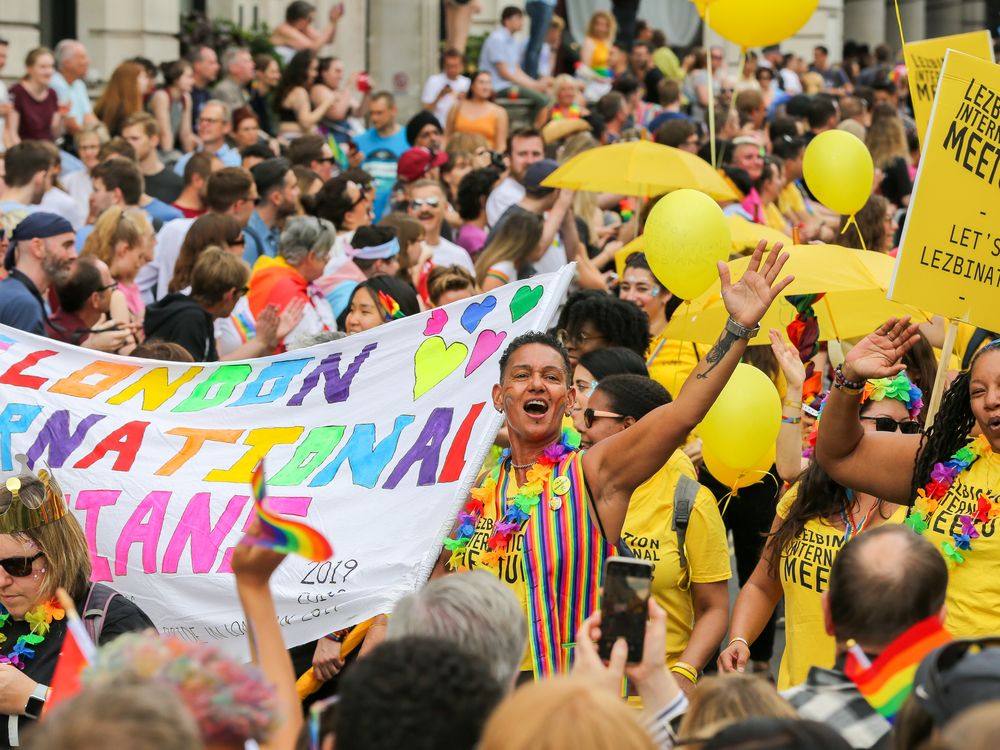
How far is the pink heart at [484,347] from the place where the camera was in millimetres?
5420

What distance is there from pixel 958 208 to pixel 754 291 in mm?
963

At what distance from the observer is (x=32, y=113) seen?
1245 cm

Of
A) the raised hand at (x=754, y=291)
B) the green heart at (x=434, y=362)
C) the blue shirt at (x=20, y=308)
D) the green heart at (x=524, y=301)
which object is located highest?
the raised hand at (x=754, y=291)

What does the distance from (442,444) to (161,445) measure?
106 cm

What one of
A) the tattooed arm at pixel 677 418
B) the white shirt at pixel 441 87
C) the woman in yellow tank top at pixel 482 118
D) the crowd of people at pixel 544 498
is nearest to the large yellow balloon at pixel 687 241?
the crowd of people at pixel 544 498

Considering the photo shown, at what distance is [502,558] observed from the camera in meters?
4.51

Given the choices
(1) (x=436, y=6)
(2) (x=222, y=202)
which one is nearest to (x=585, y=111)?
(1) (x=436, y=6)

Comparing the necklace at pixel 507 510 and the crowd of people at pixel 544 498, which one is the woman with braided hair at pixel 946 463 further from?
the necklace at pixel 507 510

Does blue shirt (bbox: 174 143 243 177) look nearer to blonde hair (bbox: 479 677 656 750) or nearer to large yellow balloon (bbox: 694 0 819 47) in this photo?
large yellow balloon (bbox: 694 0 819 47)

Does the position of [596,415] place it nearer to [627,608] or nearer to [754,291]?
[754,291]

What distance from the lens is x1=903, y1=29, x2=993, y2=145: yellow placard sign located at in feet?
19.8

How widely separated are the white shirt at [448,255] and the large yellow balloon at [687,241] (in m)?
3.65

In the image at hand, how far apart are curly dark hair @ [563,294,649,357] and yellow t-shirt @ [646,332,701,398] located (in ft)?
1.58

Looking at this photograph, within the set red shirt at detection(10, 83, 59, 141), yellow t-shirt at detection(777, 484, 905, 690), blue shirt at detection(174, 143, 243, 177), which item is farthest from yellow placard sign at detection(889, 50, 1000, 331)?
red shirt at detection(10, 83, 59, 141)
